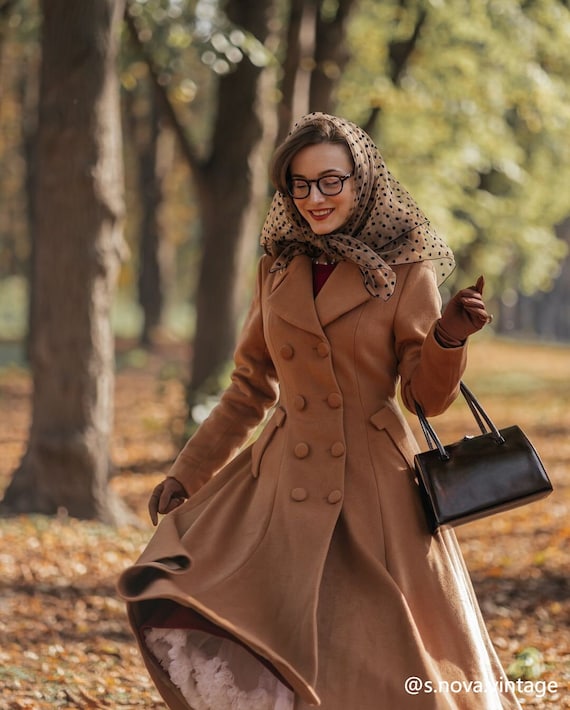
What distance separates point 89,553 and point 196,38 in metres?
4.08

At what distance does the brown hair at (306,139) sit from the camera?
3.65 m

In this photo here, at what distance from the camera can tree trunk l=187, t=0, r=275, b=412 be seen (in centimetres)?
1042

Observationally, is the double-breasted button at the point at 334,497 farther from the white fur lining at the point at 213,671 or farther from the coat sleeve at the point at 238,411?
the coat sleeve at the point at 238,411

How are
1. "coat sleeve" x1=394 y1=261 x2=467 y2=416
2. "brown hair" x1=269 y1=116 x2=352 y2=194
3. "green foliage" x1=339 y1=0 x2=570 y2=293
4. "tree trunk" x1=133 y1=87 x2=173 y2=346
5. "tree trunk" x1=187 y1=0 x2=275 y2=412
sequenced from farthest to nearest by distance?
"tree trunk" x1=133 y1=87 x2=173 y2=346
"green foliage" x1=339 y1=0 x2=570 y2=293
"tree trunk" x1=187 y1=0 x2=275 y2=412
"brown hair" x1=269 y1=116 x2=352 y2=194
"coat sleeve" x1=394 y1=261 x2=467 y2=416

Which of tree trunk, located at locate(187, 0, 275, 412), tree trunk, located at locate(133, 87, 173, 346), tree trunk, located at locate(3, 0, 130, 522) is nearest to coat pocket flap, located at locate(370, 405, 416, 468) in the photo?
tree trunk, located at locate(3, 0, 130, 522)

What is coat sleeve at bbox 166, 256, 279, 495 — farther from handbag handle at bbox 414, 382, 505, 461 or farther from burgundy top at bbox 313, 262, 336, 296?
handbag handle at bbox 414, 382, 505, 461

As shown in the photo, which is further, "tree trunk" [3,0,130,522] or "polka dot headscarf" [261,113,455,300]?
"tree trunk" [3,0,130,522]

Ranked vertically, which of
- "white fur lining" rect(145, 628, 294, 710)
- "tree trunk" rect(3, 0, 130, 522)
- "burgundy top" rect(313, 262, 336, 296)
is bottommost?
"white fur lining" rect(145, 628, 294, 710)

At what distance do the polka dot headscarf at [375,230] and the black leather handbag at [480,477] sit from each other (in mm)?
547

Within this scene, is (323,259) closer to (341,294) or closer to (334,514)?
(341,294)

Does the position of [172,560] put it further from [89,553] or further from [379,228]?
[89,553]

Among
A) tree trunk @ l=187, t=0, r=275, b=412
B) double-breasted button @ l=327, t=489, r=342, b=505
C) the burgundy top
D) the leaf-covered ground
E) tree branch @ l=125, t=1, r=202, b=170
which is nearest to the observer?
double-breasted button @ l=327, t=489, r=342, b=505

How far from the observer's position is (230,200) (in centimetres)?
1064

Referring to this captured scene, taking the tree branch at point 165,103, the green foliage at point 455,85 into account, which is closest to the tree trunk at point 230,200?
the tree branch at point 165,103
